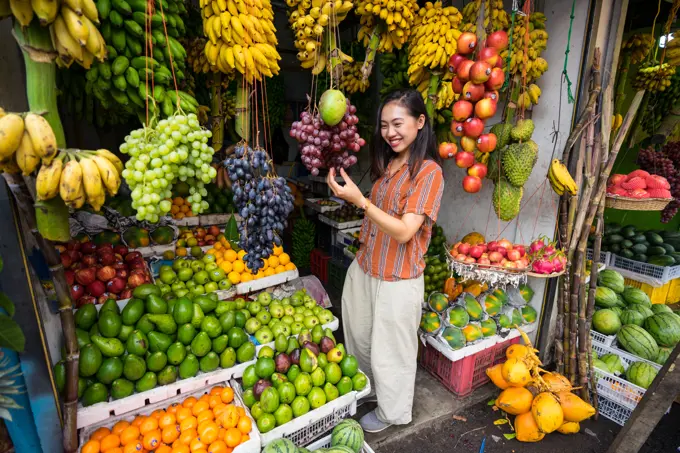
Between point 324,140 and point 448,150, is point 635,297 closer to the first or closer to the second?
point 448,150

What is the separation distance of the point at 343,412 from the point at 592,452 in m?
1.60

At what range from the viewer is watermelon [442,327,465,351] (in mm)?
2598

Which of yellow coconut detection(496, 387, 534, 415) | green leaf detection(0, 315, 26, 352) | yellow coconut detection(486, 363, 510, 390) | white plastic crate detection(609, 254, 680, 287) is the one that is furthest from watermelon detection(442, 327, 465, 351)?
green leaf detection(0, 315, 26, 352)

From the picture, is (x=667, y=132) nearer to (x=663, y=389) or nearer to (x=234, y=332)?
(x=663, y=389)

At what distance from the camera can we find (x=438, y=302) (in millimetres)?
2812

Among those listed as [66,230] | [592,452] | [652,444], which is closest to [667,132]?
[652,444]

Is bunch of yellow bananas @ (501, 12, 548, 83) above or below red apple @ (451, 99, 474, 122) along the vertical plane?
above

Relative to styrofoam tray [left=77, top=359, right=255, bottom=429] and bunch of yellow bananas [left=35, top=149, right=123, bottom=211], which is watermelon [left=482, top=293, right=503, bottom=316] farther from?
bunch of yellow bananas [left=35, top=149, right=123, bottom=211]

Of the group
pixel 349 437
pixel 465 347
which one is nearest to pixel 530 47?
pixel 465 347

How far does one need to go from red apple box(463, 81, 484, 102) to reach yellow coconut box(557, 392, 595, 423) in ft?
6.56

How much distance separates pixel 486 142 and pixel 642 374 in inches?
75.9

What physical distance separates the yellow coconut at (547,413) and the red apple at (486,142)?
1.62 metres

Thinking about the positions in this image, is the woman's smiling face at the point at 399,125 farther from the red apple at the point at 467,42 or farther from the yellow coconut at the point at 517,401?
the yellow coconut at the point at 517,401

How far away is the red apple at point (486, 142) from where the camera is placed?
7.69ft
